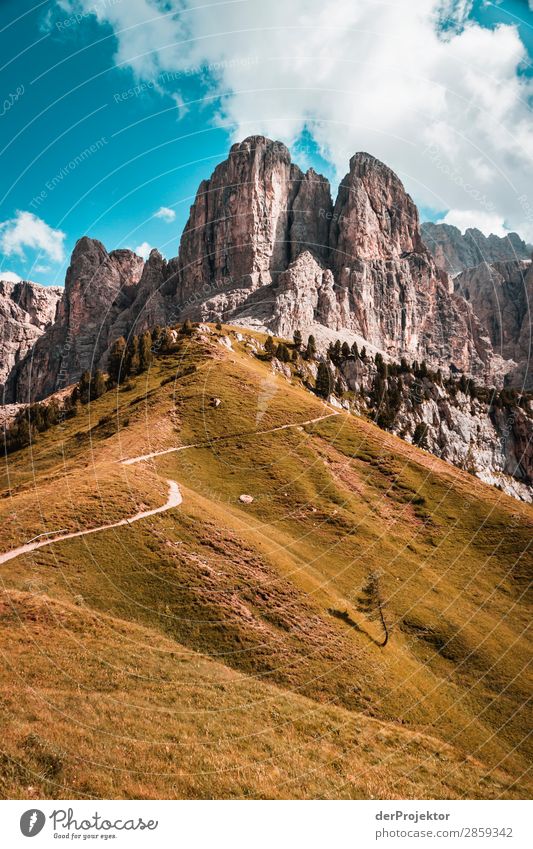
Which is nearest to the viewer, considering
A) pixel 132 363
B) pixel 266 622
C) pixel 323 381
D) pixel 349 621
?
pixel 266 622

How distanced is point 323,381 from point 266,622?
12741cm

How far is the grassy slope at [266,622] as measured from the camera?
2112 centimetres

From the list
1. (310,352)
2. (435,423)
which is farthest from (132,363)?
(435,423)

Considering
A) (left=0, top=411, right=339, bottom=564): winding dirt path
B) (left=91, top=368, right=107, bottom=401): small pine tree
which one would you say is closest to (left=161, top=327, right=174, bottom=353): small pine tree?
(left=91, top=368, right=107, bottom=401): small pine tree

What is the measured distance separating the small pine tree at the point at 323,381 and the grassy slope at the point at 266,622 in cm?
7254

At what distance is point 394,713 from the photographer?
32.5 meters

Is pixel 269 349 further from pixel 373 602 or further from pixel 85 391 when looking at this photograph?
pixel 373 602

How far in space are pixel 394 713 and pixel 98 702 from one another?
19.6m

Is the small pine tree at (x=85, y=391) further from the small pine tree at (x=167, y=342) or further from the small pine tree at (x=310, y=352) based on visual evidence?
the small pine tree at (x=310, y=352)

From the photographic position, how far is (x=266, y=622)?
35781 millimetres

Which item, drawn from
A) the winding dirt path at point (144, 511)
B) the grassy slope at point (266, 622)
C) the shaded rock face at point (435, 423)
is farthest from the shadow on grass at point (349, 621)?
the shaded rock face at point (435, 423)

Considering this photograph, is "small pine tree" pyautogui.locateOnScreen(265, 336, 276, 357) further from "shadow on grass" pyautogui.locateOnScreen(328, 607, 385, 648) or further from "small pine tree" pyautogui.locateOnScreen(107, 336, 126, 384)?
"shadow on grass" pyautogui.locateOnScreen(328, 607, 385, 648)

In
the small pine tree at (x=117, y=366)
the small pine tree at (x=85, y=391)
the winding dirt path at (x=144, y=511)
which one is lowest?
the winding dirt path at (x=144, y=511)

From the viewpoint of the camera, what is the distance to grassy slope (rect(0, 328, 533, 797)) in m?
21.1
